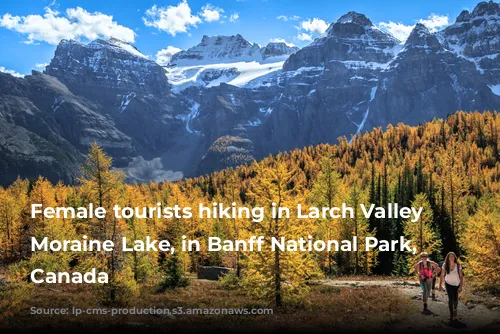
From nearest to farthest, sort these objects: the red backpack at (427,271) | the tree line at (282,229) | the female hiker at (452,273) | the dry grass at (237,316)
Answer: the female hiker at (452,273)
the red backpack at (427,271)
the dry grass at (237,316)
the tree line at (282,229)

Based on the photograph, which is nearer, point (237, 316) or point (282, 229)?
point (237, 316)

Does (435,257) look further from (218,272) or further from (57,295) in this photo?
(57,295)

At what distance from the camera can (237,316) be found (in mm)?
23750

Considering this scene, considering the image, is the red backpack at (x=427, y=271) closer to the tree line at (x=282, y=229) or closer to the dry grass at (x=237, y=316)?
the dry grass at (x=237, y=316)

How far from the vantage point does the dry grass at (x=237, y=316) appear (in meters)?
21.2

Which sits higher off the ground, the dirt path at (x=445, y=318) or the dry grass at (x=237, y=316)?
the dirt path at (x=445, y=318)

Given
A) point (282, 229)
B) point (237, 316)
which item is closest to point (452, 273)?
point (282, 229)

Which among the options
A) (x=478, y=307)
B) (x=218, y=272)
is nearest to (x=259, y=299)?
→ (x=478, y=307)

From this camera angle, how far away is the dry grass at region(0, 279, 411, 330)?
69.7 feet

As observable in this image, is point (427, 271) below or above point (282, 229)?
below

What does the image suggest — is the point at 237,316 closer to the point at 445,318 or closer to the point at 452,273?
the point at 445,318

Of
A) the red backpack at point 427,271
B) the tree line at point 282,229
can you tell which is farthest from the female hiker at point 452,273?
the tree line at point 282,229

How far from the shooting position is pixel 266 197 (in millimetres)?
25203

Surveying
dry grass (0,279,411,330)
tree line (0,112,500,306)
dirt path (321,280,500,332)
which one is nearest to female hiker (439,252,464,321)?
dirt path (321,280,500,332)
